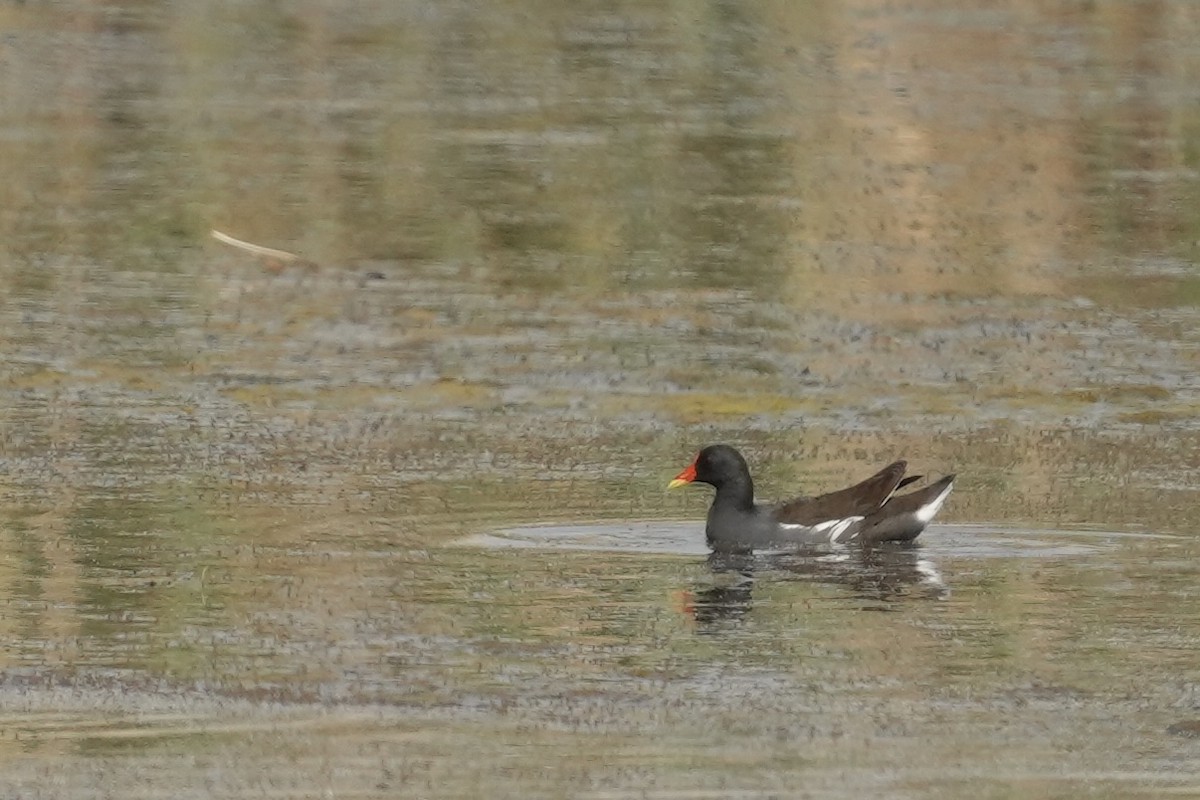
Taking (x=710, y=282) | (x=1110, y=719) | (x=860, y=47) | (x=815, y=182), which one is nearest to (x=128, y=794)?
(x=1110, y=719)

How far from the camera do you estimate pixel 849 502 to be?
38.2 ft

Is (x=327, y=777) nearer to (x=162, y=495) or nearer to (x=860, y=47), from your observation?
(x=162, y=495)

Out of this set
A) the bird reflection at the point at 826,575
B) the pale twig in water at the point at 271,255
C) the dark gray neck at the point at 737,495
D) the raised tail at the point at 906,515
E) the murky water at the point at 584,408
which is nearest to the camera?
the murky water at the point at 584,408

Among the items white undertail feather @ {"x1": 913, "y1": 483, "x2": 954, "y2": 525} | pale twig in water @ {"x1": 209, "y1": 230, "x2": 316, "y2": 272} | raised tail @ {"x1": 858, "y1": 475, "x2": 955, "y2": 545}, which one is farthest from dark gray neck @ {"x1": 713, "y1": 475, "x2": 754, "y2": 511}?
pale twig in water @ {"x1": 209, "y1": 230, "x2": 316, "y2": 272}

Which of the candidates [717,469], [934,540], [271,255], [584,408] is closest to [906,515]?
[934,540]

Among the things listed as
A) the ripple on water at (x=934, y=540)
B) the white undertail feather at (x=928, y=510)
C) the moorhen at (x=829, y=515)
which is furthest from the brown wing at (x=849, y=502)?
the ripple on water at (x=934, y=540)

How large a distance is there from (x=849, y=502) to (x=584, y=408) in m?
2.41

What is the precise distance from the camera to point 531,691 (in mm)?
8844

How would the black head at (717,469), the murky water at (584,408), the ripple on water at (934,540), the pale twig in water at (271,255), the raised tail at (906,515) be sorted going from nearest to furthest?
the murky water at (584,408), the ripple on water at (934,540), the raised tail at (906,515), the black head at (717,469), the pale twig in water at (271,255)

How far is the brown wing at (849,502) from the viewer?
1166 centimetres

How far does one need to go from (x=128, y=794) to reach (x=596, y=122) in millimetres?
15062

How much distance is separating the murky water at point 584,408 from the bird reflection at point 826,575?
0.11 ft

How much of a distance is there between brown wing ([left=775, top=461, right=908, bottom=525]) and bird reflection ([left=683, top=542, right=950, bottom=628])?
16cm

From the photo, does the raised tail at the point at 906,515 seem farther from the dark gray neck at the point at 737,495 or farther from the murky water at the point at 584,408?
the dark gray neck at the point at 737,495
